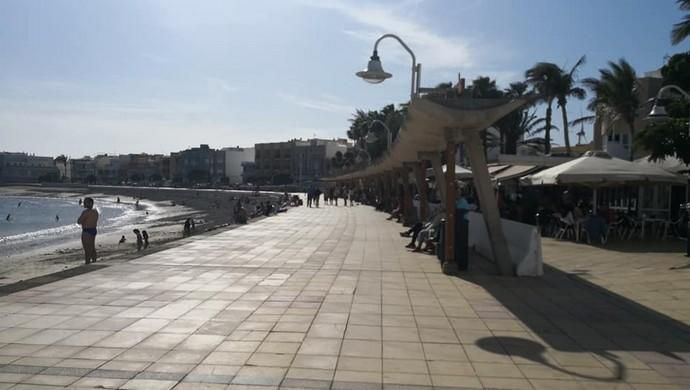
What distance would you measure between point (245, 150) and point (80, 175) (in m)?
79.5

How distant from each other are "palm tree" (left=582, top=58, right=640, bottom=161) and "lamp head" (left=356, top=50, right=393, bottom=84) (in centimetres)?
2003

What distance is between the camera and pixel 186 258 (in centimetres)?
1150

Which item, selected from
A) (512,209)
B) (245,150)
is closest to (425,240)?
(512,209)

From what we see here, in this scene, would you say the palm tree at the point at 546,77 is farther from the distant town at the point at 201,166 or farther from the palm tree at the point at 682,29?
the distant town at the point at 201,166

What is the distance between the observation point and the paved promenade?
15.5ft

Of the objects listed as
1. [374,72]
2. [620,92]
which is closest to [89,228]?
[374,72]

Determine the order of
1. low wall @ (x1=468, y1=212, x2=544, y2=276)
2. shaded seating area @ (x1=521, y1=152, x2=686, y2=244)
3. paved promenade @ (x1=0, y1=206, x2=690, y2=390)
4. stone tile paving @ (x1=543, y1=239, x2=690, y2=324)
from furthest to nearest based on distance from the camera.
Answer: shaded seating area @ (x1=521, y1=152, x2=686, y2=244)
low wall @ (x1=468, y1=212, x2=544, y2=276)
stone tile paving @ (x1=543, y1=239, x2=690, y2=324)
paved promenade @ (x1=0, y1=206, x2=690, y2=390)

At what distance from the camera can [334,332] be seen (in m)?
6.02

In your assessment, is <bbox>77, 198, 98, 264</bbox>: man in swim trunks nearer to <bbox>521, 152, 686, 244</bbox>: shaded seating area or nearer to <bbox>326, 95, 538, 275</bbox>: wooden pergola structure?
<bbox>326, 95, 538, 275</bbox>: wooden pergola structure

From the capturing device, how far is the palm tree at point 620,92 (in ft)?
95.7

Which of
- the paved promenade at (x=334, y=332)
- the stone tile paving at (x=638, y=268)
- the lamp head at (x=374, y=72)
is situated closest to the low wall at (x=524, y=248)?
the paved promenade at (x=334, y=332)

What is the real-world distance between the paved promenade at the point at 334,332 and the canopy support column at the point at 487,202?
1.54 ft

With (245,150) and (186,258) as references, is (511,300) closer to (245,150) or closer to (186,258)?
(186,258)

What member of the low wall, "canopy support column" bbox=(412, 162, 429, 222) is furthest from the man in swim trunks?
"canopy support column" bbox=(412, 162, 429, 222)
